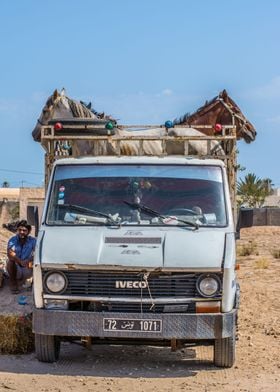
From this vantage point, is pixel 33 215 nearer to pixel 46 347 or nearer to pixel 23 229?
pixel 46 347

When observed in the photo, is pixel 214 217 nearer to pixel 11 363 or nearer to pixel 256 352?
pixel 256 352

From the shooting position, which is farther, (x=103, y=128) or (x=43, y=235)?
(x=103, y=128)

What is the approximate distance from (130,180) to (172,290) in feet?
5.17

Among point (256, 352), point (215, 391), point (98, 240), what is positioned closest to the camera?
point (215, 391)

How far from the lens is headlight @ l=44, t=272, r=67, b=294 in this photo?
7.84 meters

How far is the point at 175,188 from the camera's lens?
880 centimetres

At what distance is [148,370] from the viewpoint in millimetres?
8234

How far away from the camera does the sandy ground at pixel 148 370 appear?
753 centimetres

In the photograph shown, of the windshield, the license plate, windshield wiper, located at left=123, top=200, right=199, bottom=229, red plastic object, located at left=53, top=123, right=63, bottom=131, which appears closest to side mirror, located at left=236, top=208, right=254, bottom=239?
the windshield

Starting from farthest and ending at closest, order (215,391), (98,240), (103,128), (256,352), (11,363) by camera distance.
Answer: (103,128), (256,352), (11,363), (98,240), (215,391)

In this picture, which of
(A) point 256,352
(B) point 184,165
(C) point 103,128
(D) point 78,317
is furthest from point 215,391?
(C) point 103,128

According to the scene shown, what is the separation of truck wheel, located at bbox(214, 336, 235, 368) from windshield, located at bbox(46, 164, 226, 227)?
120 centimetres

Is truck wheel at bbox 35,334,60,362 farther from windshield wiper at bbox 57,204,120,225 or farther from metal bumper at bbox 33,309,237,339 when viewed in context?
windshield wiper at bbox 57,204,120,225

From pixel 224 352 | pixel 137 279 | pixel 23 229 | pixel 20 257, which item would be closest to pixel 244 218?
pixel 224 352
